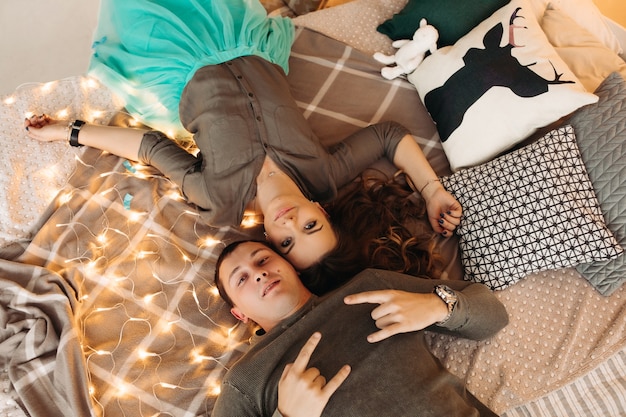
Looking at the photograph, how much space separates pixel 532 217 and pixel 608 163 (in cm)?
26

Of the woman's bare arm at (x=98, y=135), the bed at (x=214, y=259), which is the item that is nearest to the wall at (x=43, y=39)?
the bed at (x=214, y=259)

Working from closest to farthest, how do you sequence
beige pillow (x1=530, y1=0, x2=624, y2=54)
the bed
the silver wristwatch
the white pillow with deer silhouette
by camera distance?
the silver wristwatch, the bed, the white pillow with deer silhouette, beige pillow (x1=530, y1=0, x2=624, y2=54)

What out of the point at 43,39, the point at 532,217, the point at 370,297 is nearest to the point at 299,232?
the point at 370,297

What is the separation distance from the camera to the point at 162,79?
147cm

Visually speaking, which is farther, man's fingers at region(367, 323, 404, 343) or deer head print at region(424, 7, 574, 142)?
deer head print at region(424, 7, 574, 142)

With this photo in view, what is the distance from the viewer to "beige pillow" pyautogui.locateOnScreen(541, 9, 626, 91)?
61.3 inches

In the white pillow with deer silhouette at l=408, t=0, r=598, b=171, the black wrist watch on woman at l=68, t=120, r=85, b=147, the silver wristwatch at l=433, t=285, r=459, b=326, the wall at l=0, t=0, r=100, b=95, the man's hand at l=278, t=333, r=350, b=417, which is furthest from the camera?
the wall at l=0, t=0, r=100, b=95

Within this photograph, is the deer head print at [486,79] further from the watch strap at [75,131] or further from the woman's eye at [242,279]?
the watch strap at [75,131]

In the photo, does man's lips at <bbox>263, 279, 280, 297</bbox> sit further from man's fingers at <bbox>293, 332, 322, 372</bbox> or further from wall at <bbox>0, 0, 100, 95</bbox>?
wall at <bbox>0, 0, 100, 95</bbox>

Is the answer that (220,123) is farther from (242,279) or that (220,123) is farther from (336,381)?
(336,381)

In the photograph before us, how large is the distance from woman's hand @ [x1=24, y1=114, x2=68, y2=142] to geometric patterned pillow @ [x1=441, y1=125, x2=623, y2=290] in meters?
1.28

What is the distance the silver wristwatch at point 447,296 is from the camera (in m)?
1.10

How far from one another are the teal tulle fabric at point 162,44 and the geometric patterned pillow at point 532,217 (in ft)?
2.76

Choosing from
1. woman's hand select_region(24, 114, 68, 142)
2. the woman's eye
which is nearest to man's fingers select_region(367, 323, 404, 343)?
the woman's eye
